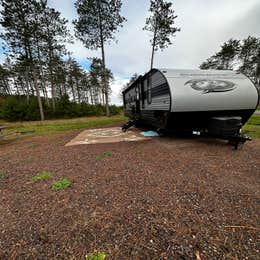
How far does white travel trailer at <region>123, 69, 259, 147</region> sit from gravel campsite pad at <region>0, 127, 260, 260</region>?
167 cm

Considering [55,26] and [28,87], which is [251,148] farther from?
[28,87]

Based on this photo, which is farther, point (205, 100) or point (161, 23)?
point (161, 23)

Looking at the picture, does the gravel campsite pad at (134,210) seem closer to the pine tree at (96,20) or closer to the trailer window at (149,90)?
the trailer window at (149,90)

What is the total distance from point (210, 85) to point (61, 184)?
17.5 ft

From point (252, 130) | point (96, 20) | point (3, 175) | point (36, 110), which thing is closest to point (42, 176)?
point (3, 175)

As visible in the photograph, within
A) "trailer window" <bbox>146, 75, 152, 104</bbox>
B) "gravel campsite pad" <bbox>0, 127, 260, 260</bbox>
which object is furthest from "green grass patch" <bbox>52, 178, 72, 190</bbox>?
"trailer window" <bbox>146, 75, 152, 104</bbox>

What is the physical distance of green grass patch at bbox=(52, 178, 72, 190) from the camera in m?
2.41

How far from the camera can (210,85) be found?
15.3 feet

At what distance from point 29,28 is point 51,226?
17.9 meters

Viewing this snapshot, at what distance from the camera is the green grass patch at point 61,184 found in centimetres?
241

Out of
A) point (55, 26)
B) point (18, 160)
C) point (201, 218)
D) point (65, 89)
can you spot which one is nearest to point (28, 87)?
point (65, 89)

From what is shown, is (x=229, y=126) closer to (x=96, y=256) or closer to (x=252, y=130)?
(x=252, y=130)

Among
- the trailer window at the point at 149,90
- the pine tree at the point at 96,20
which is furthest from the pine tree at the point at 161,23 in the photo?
the trailer window at the point at 149,90

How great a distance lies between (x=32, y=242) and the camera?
4.59 feet
